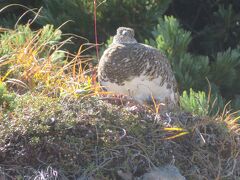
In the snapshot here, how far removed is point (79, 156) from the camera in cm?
484

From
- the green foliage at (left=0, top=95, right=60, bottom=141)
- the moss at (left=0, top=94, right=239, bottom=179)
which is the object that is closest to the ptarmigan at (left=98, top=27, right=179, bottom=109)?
the moss at (left=0, top=94, right=239, bottom=179)

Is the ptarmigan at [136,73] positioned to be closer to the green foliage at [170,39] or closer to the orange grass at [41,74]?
the orange grass at [41,74]

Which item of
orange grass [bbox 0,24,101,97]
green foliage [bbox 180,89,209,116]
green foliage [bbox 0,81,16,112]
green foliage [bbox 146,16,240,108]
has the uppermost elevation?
green foliage [bbox 0,81,16,112]

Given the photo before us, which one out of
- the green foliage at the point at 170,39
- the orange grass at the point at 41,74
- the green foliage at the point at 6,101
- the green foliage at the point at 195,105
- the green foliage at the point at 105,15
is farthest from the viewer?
the green foliage at the point at 105,15

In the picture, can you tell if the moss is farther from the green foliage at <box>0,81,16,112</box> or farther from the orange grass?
the orange grass

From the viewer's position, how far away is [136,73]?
5562 mm

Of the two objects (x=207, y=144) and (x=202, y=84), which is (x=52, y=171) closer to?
(x=207, y=144)

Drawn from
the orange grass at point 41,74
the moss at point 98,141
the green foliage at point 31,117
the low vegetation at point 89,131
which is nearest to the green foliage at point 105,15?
the orange grass at point 41,74

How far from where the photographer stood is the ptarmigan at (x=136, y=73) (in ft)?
18.3

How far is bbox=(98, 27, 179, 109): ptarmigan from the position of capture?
18.3ft

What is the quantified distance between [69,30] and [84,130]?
8.66 ft

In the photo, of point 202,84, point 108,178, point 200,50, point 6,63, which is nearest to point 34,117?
point 108,178

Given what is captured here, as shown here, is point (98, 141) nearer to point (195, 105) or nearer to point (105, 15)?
point (195, 105)

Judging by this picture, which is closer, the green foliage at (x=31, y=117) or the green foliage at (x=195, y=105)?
the green foliage at (x=31, y=117)
